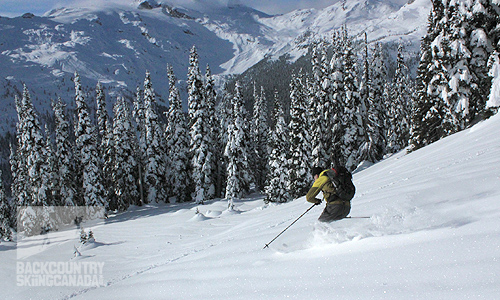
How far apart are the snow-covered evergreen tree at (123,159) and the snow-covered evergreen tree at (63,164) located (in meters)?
5.11

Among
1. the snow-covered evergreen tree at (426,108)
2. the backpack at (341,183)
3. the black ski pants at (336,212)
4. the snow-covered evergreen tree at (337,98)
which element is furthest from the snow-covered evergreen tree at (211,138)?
the backpack at (341,183)

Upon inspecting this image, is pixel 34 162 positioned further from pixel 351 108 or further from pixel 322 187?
pixel 322 187

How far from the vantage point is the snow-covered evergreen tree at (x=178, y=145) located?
39.4 meters

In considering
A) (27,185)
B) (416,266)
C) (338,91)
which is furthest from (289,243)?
(27,185)

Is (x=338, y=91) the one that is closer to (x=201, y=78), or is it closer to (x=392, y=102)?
(x=201, y=78)

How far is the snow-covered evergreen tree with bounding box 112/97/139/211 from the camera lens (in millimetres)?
37281

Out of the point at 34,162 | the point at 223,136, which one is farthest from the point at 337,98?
the point at 34,162

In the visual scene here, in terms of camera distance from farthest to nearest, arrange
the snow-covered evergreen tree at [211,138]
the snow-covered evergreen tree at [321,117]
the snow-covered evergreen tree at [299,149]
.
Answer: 1. the snow-covered evergreen tree at [211,138]
2. the snow-covered evergreen tree at [321,117]
3. the snow-covered evergreen tree at [299,149]

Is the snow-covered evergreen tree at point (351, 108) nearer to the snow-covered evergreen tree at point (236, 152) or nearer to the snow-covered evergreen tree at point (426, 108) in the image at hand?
the snow-covered evergreen tree at point (426, 108)

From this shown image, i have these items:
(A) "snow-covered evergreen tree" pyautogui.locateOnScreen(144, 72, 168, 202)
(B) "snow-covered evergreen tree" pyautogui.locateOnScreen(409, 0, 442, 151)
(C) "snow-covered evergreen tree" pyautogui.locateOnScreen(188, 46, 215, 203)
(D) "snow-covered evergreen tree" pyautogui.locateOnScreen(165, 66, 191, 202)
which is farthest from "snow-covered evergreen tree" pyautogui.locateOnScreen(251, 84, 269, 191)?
(B) "snow-covered evergreen tree" pyautogui.locateOnScreen(409, 0, 442, 151)

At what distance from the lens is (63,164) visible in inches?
1356

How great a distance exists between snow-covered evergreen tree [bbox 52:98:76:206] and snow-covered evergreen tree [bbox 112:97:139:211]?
16.7 ft

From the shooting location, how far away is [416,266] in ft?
13.0

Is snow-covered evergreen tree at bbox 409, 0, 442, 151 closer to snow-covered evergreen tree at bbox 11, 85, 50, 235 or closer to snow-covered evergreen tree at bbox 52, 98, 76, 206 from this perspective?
snow-covered evergreen tree at bbox 52, 98, 76, 206
